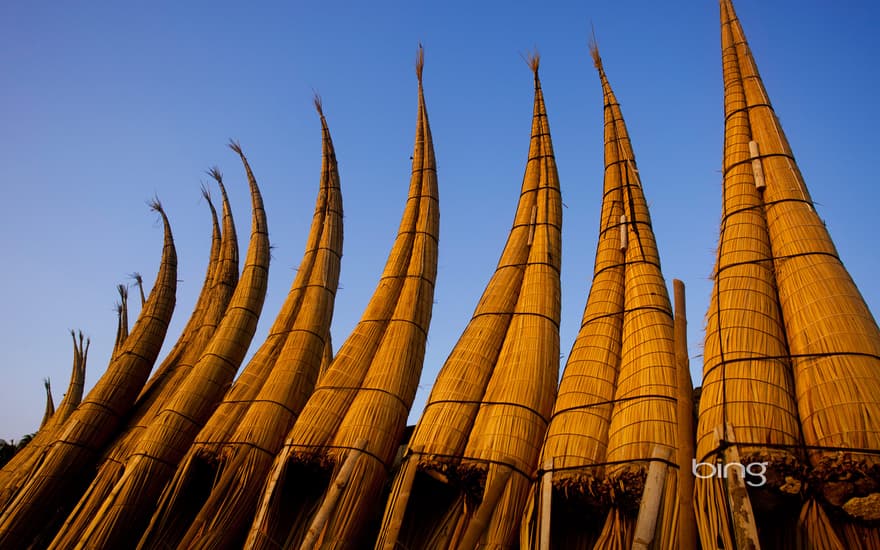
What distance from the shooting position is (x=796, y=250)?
6.23m

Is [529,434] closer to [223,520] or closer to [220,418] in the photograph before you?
[223,520]

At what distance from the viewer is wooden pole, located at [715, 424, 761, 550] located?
14.3ft

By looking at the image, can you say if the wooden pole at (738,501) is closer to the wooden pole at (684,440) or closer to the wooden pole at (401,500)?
the wooden pole at (684,440)

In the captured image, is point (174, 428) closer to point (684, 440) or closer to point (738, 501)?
point (684, 440)

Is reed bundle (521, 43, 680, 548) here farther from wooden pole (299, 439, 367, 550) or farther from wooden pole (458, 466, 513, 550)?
wooden pole (299, 439, 367, 550)

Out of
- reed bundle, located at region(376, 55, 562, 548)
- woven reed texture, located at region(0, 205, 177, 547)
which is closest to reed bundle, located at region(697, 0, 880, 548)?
reed bundle, located at region(376, 55, 562, 548)

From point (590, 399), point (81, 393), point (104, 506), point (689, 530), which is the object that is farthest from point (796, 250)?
point (81, 393)

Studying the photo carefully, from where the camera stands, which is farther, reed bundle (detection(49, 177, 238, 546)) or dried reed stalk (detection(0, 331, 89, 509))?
dried reed stalk (detection(0, 331, 89, 509))

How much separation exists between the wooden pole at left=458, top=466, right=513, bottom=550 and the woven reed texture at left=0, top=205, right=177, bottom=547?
19.2 ft

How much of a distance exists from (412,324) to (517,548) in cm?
319

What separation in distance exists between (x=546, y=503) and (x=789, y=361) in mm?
2187

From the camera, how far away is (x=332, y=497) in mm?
6297

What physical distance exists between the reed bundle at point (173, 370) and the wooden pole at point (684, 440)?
249 inches

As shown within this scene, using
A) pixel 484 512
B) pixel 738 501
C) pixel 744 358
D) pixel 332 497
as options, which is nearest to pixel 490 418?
pixel 484 512
